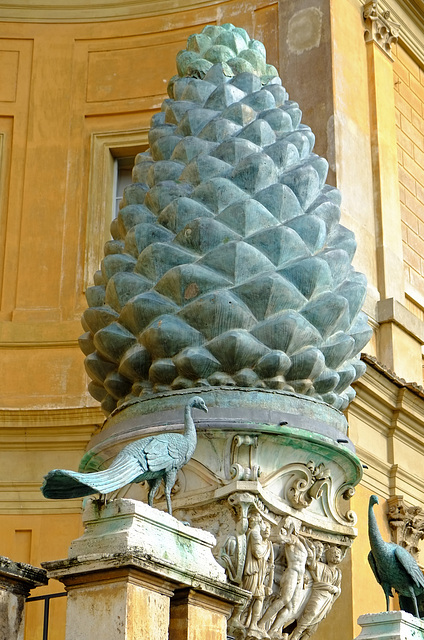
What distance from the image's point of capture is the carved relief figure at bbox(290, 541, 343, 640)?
5.14 metres

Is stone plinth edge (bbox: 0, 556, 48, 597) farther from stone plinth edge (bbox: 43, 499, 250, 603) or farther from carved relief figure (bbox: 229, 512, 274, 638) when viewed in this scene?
carved relief figure (bbox: 229, 512, 274, 638)

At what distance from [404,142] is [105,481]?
9812 millimetres

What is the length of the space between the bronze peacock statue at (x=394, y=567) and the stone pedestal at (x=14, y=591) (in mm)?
1639

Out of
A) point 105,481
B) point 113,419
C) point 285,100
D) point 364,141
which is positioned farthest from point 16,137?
point 105,481

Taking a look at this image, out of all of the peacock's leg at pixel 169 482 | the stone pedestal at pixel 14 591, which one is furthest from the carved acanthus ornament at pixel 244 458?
the stone pedestal at pixel 14 591

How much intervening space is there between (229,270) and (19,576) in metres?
1.48

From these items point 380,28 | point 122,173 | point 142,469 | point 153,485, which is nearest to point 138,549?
point 142,469

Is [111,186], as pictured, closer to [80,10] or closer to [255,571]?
[80,10]

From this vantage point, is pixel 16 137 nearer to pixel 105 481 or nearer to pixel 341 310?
pixel 341 310

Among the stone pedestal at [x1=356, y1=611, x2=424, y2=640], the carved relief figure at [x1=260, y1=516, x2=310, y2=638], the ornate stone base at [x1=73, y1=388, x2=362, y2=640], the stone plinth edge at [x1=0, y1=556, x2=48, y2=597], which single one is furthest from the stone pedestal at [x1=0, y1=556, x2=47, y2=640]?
the stone pedestal at [x1=356, y1=611, x2=424, y2=640]

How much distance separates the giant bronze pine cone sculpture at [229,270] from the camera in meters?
5.16

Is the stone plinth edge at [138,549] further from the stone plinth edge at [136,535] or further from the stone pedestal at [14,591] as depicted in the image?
the stone pedestal at [14,591]

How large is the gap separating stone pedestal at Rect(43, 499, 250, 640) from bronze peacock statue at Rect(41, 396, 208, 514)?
91 millimetres

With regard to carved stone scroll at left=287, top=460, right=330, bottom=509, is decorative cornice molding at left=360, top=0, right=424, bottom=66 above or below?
above
